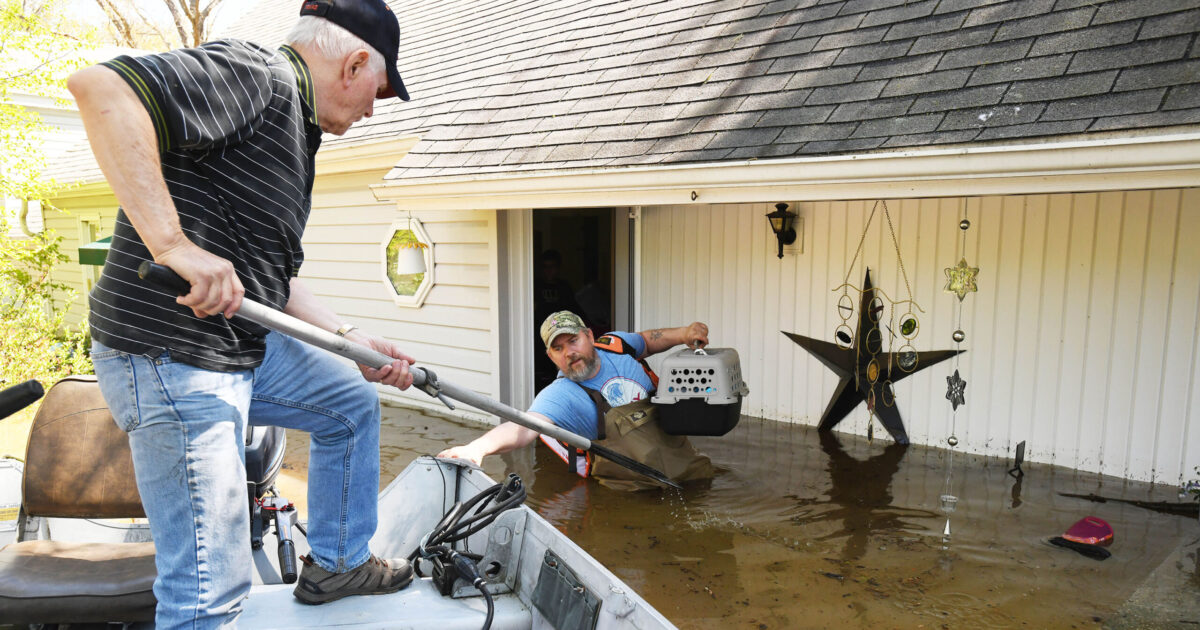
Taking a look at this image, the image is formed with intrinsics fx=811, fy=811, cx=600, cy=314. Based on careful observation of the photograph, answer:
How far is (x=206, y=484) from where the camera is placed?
171 centimetres

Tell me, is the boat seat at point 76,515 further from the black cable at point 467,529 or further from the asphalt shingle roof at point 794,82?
the asphalt shingle roof at point 794,82

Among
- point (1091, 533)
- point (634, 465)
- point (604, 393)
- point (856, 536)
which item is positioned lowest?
point (856, 536)

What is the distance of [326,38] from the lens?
1.87 meters

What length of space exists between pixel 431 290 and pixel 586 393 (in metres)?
3.19

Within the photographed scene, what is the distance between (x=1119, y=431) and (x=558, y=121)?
4158 mm

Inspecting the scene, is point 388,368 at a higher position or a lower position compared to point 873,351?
higher

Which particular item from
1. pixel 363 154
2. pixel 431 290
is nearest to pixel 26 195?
pixel 363 154

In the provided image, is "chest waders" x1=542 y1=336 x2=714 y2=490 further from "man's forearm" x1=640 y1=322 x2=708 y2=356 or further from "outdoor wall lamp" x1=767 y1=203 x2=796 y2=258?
"outdoor wall lamp" x1=767 y1=203 x2=796 y2=258

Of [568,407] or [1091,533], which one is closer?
[1091,533]

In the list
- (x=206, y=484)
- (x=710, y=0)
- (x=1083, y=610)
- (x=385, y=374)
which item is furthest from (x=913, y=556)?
(x=710, y=0)

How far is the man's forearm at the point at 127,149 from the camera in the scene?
4.67 feet

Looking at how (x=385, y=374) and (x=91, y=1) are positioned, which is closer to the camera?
(x=385, y=374)

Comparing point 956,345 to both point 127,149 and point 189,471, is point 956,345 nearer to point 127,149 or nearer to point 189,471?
point 189,471

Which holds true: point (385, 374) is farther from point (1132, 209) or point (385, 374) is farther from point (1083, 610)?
point (1132, 209)
